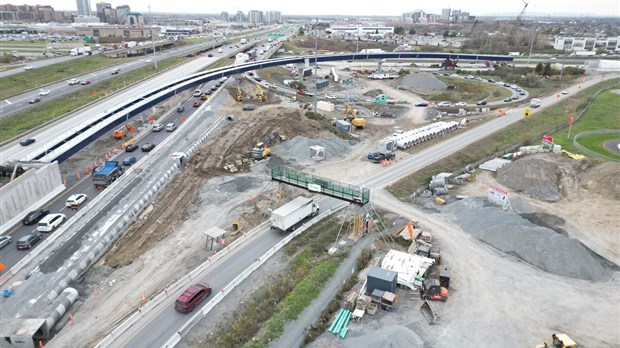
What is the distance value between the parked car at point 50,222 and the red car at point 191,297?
60.0 ft

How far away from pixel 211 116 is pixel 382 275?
160ft

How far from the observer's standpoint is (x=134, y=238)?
3681 cm

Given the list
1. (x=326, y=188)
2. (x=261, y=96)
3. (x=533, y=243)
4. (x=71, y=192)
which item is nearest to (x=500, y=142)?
(x=533, y=243)

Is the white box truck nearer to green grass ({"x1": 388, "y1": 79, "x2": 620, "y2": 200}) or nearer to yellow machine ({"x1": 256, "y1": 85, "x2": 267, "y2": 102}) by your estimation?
green grass ({"x1": 388, "y1": 79, "x2": 620, "y2": 200})

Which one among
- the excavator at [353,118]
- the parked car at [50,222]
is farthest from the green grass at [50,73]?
the excavator at [353,118]

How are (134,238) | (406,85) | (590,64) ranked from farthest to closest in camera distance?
1. (590,64)
2. (406,85)
3. (134,238)

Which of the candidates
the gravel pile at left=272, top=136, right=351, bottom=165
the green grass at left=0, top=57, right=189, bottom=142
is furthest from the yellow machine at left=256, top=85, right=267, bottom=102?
the green grass at left=0, top=57, right=189, bottom=142

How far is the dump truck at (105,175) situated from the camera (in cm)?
4466

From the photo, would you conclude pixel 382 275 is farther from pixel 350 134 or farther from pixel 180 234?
pixel 350 134

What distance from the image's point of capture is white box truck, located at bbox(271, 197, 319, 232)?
35594 millimetres

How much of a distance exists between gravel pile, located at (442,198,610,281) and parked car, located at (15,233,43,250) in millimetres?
38850

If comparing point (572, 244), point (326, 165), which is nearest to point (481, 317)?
point (572, 244)

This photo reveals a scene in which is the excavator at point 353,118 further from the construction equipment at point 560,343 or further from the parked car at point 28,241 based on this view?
the parked car at point 28,241

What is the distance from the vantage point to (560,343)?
969 inches
